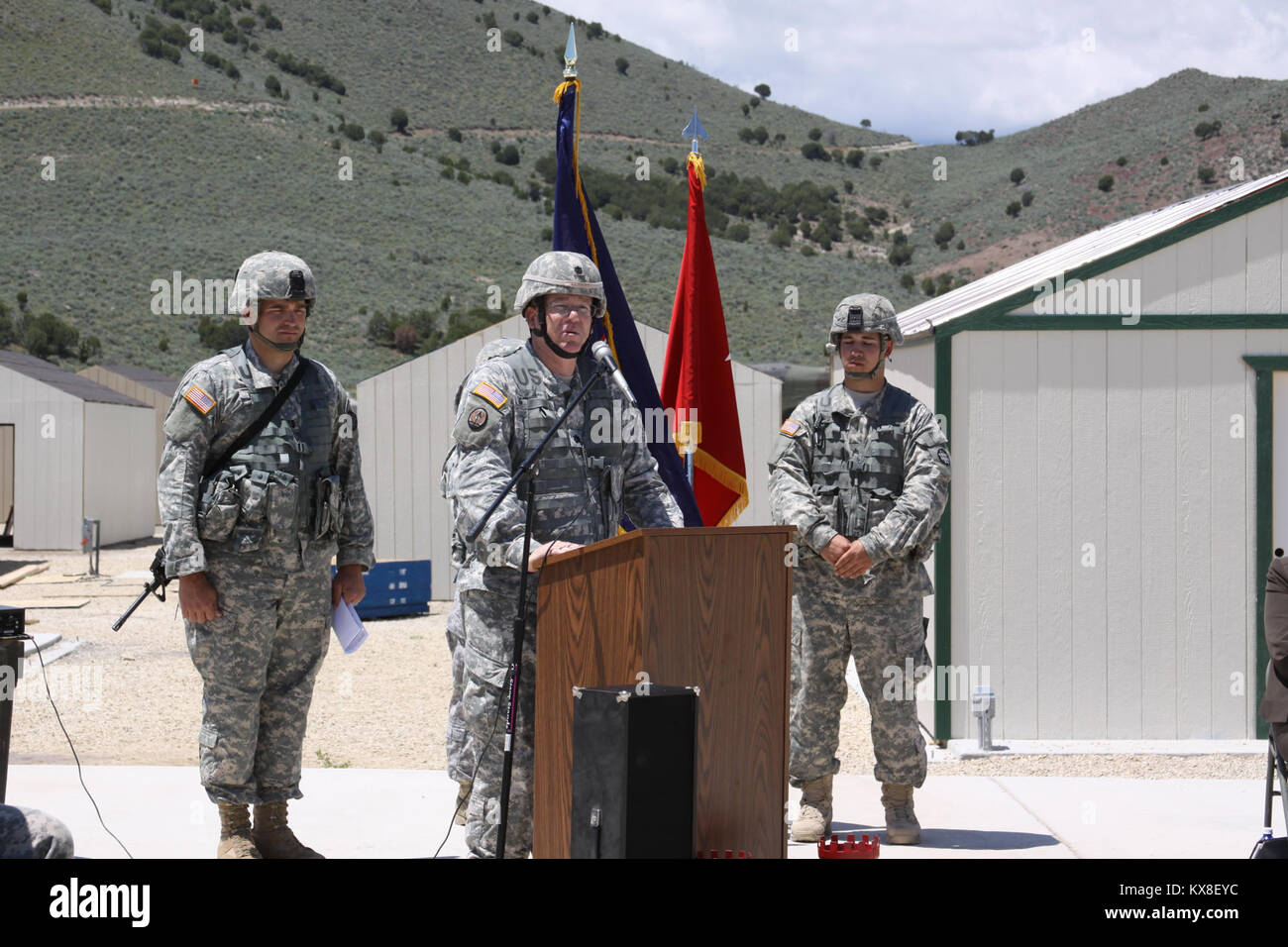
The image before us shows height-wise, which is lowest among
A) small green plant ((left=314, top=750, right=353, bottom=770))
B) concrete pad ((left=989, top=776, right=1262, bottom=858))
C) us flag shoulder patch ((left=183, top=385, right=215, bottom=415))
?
small green plant ((left=314, top=750, right=353, bottom=770))

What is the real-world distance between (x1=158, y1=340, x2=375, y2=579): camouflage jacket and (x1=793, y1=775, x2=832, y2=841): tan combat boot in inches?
86.5

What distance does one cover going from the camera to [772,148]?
75.2 m

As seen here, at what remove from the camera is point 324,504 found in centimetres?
449

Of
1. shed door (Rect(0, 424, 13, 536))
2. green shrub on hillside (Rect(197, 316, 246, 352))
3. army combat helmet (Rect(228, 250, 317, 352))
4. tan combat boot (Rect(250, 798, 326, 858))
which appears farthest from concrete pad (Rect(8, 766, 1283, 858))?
green shrub on hillside (Rect(197, 316, 246, 352))

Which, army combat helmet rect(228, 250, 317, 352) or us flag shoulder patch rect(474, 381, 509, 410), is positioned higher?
army combat helmet rect(228, 250, 317, 352)

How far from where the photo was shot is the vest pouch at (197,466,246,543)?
170 inches

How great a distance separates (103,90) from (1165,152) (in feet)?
163

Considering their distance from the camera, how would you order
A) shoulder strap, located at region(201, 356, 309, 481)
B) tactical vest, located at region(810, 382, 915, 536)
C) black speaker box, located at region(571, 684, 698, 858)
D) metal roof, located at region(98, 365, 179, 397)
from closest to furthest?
black speaker box, located at region(571, 684, 698, 858) < shoulder strap, located at region(201, 356, 309, 481) < tactical vest, located at region(810, 382, 915, 536) < metal roof, located at region(98, 365, 179, 397)

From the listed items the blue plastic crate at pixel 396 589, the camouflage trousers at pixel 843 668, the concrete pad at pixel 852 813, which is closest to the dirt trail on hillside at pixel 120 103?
the blue plastic crate at pixel 396 589

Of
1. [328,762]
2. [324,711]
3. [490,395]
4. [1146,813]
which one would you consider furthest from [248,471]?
[324,711]

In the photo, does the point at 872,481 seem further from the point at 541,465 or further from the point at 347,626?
the point at 347,626

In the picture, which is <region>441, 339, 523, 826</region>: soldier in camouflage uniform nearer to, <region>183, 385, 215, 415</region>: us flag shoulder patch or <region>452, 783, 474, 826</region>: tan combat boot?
<region>452, 783, 474, 826</region>: tan combat boot
